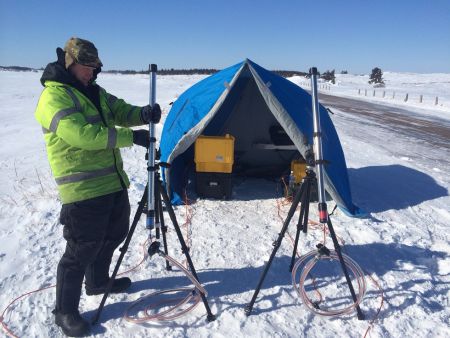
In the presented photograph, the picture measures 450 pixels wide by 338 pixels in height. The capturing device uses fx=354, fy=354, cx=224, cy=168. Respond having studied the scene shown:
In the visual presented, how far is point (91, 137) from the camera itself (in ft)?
7.80

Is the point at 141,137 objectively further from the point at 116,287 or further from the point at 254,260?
the point at 254,260

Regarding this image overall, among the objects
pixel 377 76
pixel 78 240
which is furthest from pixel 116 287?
pixel 377 76

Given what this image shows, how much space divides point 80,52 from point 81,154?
71 centimetres

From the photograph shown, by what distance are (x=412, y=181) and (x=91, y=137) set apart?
626 centimetres

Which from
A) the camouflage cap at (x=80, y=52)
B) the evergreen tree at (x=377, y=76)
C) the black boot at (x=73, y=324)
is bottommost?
the black boot at (x=73, y=324)

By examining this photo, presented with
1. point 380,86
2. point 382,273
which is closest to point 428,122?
point 382,273

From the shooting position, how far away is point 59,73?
245 cm

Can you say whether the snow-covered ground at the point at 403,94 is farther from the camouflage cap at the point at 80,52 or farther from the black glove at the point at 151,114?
the camouflage cap at the point at 80,52

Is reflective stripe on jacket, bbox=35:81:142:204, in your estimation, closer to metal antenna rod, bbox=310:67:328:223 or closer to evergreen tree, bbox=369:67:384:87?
metal antenna rod, bbox=310:67:328:223

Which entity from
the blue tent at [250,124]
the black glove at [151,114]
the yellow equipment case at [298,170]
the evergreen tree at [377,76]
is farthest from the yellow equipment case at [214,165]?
the evergreen tree at [377,76]

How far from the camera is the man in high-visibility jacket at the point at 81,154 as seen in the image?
238 centimetres

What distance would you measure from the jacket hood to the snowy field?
186cm

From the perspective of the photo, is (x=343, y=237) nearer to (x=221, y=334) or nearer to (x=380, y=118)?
(x=221, y=334)

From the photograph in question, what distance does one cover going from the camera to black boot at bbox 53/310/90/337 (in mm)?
2654
